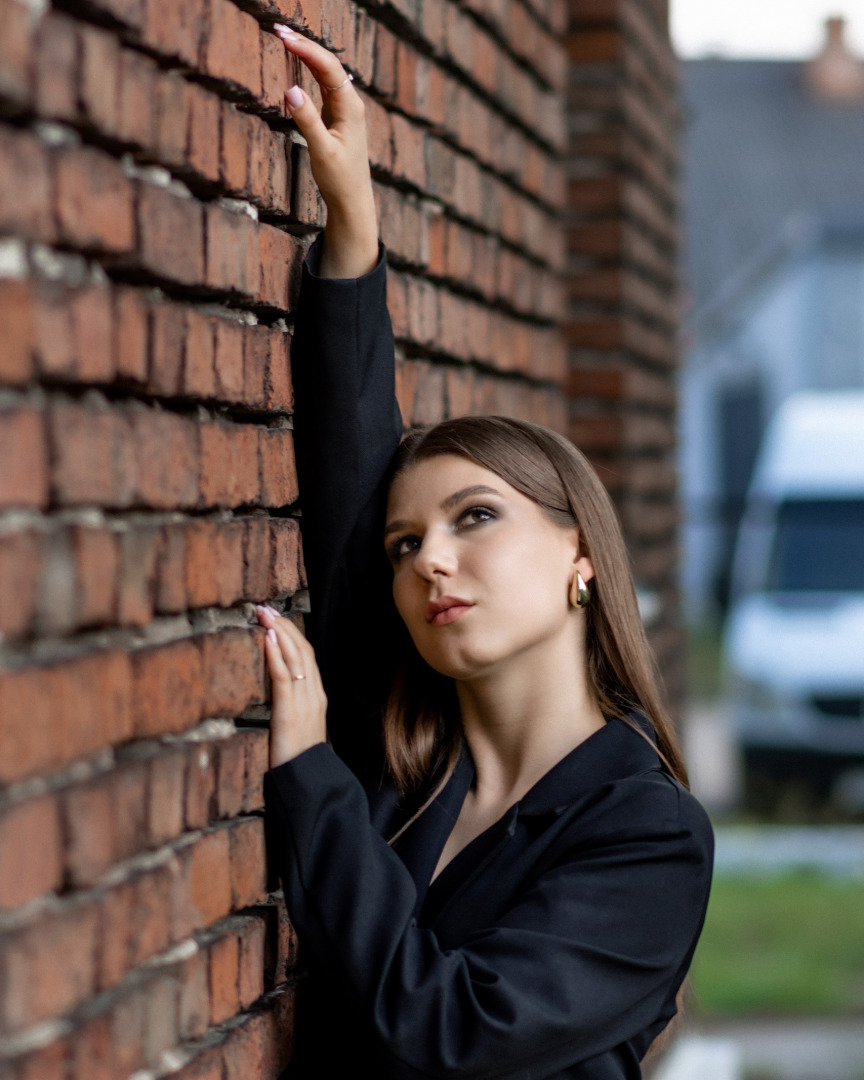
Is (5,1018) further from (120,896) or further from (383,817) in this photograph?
(383,817)

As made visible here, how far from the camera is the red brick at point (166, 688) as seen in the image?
1.48 m

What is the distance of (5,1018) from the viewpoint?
1.20 metres

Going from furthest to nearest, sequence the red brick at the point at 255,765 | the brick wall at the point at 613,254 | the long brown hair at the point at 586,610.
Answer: the brick wall at the point at 613,254
the long brown hair at the point at 586,610
the red brick at the point at 255,765

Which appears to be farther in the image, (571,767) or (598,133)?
(598,133)

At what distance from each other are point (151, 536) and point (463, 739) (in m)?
0.83

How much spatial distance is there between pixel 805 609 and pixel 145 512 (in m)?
8.66

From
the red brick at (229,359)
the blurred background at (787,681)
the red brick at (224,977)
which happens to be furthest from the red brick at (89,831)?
the blurred background at (787,681)

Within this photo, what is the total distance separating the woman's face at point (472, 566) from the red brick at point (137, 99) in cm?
71

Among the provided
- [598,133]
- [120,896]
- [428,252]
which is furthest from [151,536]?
[598,133]

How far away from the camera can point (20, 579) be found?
4.06ft

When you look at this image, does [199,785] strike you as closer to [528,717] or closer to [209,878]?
[209,878]

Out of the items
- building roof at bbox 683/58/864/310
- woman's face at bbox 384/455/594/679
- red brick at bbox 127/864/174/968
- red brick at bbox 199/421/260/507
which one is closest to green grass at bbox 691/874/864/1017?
woman's face at bbox 384/455/594/679

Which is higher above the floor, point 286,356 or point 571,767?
point 286,356

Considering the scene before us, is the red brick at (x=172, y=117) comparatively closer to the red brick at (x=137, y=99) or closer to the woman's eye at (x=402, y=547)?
the red brick at (x=137, y=99)
